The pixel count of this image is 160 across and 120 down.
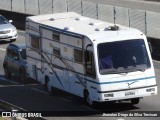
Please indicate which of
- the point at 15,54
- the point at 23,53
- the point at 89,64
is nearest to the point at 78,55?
the point at 89,64

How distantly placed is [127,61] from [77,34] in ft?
6.58

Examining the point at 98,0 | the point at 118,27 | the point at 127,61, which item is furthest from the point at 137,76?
the point at 98,0

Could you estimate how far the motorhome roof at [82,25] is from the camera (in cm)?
2202

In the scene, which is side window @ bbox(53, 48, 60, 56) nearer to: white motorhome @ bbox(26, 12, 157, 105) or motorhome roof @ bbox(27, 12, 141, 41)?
white motorhome @ bbox(26, 12, 157, 105)

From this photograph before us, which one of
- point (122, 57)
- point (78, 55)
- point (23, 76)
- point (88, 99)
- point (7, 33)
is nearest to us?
point (122, 57)

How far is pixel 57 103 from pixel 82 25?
2.78 m

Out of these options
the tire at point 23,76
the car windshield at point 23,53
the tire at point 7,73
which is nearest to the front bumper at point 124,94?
the tire at point 23,76

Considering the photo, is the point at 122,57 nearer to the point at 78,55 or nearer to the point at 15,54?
the point at 78,55

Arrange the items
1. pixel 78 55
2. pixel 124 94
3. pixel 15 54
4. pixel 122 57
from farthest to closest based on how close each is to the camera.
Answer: pixel 15 54 < pixel 78 55 < pixel 122 57 < pixel 124 94

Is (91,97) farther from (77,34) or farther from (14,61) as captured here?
(14,61)

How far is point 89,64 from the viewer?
21703 millimetres

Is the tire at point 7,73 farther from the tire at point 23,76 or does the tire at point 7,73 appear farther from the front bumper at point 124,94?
the front bumper at point 124,94

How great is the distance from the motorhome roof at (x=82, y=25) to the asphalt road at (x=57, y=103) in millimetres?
2350

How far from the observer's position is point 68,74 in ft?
76.6
